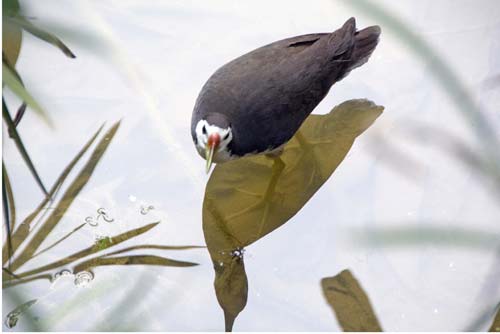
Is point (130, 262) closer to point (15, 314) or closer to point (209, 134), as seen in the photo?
point (15, 314)

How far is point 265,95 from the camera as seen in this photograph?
464cm

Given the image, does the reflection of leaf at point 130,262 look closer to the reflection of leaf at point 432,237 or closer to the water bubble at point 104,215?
the water bubble at point 104,215

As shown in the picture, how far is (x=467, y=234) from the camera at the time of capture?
4.68m

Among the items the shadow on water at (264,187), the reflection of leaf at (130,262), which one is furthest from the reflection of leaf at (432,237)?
the reflection of leaf at (130,262)

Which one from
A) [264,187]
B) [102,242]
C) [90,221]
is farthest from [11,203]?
[264,187]

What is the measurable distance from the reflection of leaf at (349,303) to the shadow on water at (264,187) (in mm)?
416

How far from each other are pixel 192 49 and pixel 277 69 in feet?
3.14

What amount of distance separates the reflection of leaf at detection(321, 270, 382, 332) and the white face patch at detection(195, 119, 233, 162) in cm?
81

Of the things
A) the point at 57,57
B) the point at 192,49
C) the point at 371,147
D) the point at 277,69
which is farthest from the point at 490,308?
the point at 57,57

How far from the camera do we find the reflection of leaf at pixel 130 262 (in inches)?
171

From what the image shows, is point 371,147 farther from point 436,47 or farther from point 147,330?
point 147,330

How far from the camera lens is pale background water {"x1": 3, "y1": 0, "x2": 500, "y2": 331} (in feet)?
14.0

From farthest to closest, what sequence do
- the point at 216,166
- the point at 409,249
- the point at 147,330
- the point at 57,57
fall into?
the point at 57,57, the point at 216,166, the point at 409,249, the point at 147,330

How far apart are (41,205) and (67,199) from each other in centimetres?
13
